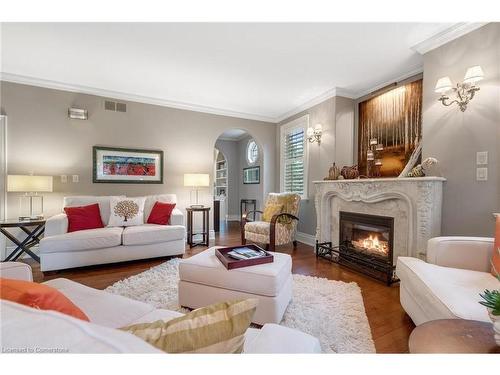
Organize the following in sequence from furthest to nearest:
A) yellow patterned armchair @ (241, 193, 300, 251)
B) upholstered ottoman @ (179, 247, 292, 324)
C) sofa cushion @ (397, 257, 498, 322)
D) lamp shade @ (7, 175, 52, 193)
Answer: yellow patterned armchair @ (241, 193, 300, 251) < lamp shade @ (7, 175, 52, 193) < upholstered ottoman @ (179, 247, 292, 324) < sofa cushion @ (397, 257, 498, 322)

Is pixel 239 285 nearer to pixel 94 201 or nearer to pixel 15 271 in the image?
pixel 15 271

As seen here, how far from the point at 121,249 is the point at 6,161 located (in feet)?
6.86

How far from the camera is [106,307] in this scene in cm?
112

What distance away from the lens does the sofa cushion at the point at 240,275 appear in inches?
64.7

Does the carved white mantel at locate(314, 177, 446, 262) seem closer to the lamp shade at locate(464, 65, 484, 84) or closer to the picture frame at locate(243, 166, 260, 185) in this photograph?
the lamp shade at locate(464, 65, 484, 84)

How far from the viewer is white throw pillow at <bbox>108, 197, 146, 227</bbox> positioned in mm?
3314

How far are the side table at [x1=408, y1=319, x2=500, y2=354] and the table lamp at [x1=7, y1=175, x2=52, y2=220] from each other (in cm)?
403

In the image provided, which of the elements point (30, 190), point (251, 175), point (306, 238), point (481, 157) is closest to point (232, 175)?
point (251, 175)

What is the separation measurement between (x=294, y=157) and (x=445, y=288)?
141 inches

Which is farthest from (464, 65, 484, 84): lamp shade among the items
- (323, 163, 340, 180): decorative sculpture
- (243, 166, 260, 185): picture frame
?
(243, 166, 260, 185): picture frame

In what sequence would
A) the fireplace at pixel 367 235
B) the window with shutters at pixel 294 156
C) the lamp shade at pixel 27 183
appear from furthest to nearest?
the window with shutters at pixel 294 156
the lamp shade at pixel 27 183
the fireplace at pixel 367 235

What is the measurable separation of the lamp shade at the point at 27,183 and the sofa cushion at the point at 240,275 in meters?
2.56

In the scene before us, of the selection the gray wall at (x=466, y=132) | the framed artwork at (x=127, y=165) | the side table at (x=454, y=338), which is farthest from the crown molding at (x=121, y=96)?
the side table at (x=454, y=338)

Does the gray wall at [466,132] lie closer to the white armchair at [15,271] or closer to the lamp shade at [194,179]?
the lamp shade at [194,179]
